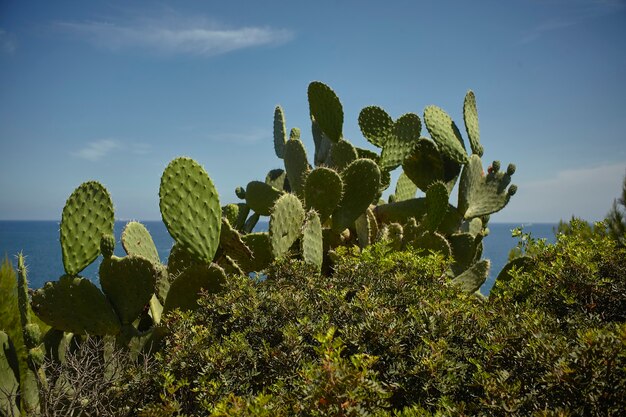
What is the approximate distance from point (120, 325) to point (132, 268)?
43 cm

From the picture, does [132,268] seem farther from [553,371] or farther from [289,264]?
[553,371]

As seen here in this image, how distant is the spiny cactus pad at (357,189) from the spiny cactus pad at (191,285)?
162 cm

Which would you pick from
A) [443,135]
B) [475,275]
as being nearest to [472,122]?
[443,135]

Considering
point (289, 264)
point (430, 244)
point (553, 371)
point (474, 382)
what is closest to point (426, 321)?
point (474, 382)

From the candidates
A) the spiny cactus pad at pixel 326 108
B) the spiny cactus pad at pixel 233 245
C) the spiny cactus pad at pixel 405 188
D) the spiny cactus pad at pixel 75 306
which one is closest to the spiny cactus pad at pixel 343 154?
the spiny cactus pad at pixel 326 108

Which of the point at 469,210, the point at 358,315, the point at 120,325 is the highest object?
the point at 469,210

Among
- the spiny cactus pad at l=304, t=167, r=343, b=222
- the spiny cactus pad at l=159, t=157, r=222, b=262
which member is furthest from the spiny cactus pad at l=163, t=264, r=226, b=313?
the spiny cactus pad at l=304, t=167, r=343, b=222

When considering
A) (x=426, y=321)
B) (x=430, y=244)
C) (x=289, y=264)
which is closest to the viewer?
(x=426, y=321)

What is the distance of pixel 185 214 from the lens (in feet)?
12.8

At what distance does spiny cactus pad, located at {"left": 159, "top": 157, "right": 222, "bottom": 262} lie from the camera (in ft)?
12.6

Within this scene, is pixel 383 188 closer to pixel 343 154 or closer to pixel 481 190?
pixel 343 154

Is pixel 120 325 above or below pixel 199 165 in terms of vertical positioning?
below

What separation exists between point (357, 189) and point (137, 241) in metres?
2.03

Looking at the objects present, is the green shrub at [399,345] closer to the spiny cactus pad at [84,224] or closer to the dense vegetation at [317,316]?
the dense vegetation at [317,316]
